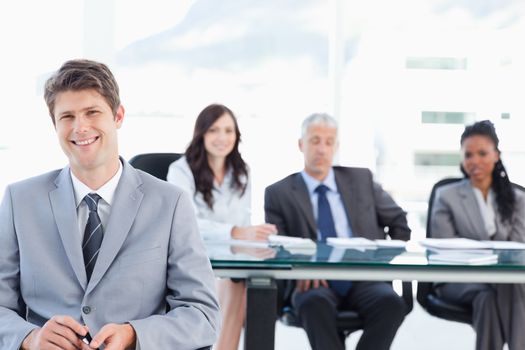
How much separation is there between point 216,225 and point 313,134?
72 cm

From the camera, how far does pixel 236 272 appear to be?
9.43ft

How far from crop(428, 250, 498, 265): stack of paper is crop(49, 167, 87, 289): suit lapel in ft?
5.02

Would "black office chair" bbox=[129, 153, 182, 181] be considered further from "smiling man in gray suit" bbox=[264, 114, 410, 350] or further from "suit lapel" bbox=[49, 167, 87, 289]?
"suit lapel" bbox=[49, 167, 87, 289]

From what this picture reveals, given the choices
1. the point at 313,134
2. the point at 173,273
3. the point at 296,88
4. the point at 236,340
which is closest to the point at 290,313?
the point at 236,340

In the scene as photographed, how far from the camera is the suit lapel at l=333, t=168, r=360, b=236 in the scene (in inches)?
157

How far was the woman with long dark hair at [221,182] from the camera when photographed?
155 inches

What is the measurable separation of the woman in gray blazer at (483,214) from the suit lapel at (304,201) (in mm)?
607

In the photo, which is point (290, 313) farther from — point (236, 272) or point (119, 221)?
point (119, 221)

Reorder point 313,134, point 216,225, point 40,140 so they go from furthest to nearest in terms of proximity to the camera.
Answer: point 40,140 < point 313,134 < point 216,225

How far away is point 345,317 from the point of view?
345cm

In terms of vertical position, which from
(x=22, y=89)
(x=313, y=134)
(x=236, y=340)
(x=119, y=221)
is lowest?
(x=236, y=340)

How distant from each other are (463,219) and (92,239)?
2524 millimetres

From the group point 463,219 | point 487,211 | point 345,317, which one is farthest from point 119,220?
point 487,211

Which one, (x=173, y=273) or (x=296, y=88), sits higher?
(x=296, y=88)
